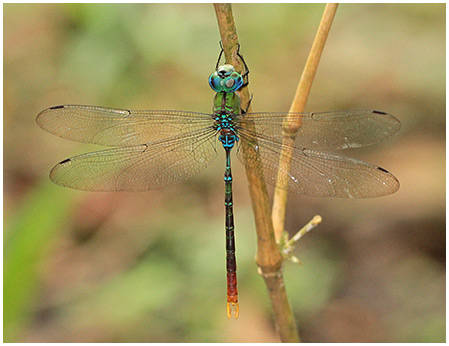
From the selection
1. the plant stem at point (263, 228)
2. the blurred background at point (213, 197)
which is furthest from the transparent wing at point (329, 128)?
the blurred background at point (213, 197)

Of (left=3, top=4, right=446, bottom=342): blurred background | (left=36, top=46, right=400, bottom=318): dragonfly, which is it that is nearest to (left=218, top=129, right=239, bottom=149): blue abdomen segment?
(left=36, top=46, right=400, bottom=318): dragonfly

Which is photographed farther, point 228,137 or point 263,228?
point 228,137

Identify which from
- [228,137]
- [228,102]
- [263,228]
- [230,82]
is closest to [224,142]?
[228,137]

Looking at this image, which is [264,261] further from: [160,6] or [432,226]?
[160,6]

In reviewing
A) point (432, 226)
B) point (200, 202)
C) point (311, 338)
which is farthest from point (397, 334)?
point (200, 202)

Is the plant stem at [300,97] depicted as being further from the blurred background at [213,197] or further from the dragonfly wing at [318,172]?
the blurred background at [213,197]

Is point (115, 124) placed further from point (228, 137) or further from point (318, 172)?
point (318, 172)
